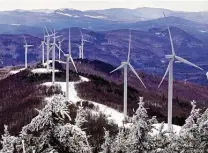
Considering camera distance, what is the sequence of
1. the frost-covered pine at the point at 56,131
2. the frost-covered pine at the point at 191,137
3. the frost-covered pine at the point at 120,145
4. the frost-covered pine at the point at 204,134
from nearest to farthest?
the frost-covered pine at the point at 56,131
the frost-covered pine at the point at 204,134
the frost-covered pine at the point at 191,137
the frost-covered pine at the point at 120,145

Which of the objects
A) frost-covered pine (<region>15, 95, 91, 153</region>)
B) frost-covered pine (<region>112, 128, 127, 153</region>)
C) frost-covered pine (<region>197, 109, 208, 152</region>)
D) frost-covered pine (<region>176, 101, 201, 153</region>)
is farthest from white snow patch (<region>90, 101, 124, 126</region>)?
frost-covered pine (<region>15, 95, 91, 153</region>)

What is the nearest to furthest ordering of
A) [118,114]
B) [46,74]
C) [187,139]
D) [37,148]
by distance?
[37,148] → [187,139] → [118,114] → [46,74]

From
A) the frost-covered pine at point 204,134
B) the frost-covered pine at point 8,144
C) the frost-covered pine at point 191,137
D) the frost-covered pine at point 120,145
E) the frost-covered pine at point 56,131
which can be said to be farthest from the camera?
the frost-covered pine at point 120,145

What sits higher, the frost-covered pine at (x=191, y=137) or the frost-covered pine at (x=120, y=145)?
the frost-covered pine at (x=191, y=137)

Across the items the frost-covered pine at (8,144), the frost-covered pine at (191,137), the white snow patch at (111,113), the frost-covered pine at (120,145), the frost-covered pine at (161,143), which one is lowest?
the white snow patch at (111,113)

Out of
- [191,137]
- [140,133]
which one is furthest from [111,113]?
[191,137]

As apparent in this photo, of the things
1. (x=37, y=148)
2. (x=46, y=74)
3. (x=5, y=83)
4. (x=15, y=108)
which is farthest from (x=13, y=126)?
(x=37, y=148)

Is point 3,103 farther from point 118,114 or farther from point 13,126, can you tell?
point 118,114

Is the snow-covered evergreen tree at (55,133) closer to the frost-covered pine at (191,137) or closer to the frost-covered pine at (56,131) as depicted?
the frost-covered pine at (56,131)

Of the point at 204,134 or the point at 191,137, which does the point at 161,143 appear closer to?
Answer: the point at 191,137

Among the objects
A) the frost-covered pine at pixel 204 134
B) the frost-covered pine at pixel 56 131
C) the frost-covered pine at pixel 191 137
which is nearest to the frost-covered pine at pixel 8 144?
the frost-covered pine at pixel 56 131

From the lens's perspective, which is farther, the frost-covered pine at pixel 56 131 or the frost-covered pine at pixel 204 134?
the frost-covered pine at pixel 204 134
